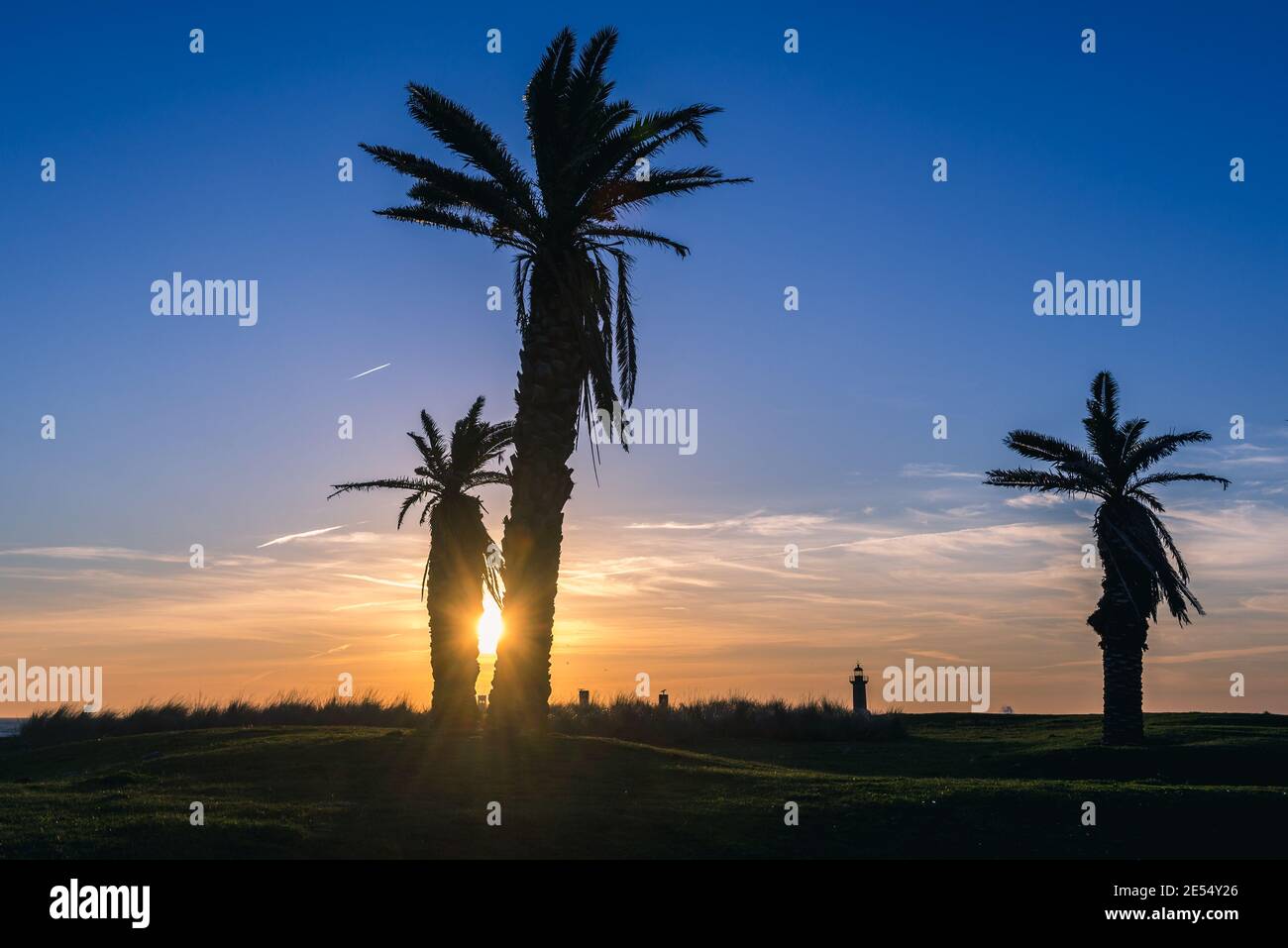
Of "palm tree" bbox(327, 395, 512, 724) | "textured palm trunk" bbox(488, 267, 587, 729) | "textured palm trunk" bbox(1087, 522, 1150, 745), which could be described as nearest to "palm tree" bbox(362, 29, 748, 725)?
"textured palm trunk" bbox(488, 267, 587, 729)

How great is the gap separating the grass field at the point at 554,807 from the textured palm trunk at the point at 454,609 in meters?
9.29

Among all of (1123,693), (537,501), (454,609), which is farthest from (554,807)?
(1123,693)

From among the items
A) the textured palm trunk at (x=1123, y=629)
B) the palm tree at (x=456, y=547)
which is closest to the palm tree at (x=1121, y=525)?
the textured palm trunk at (x=1123, y=629)

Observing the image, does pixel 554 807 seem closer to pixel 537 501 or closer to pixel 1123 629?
pixel 537 501

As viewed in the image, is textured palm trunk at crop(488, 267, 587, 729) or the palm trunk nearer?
textured palm trunk at crop(488, 267, 587, 729)

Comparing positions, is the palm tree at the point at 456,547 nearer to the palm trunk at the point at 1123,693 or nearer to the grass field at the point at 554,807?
the grass field at the point at 554,807

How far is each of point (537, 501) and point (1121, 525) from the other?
71.6 feet

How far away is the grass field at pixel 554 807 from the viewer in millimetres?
14312

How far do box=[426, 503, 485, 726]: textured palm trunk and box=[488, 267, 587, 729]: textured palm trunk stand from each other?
37.3 feet

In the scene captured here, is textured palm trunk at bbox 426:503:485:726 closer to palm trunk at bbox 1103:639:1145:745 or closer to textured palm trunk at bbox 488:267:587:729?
textured palm trunk at bbox 488:267:587:729

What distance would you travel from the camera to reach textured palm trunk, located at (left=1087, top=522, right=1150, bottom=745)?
35594 millimetres
